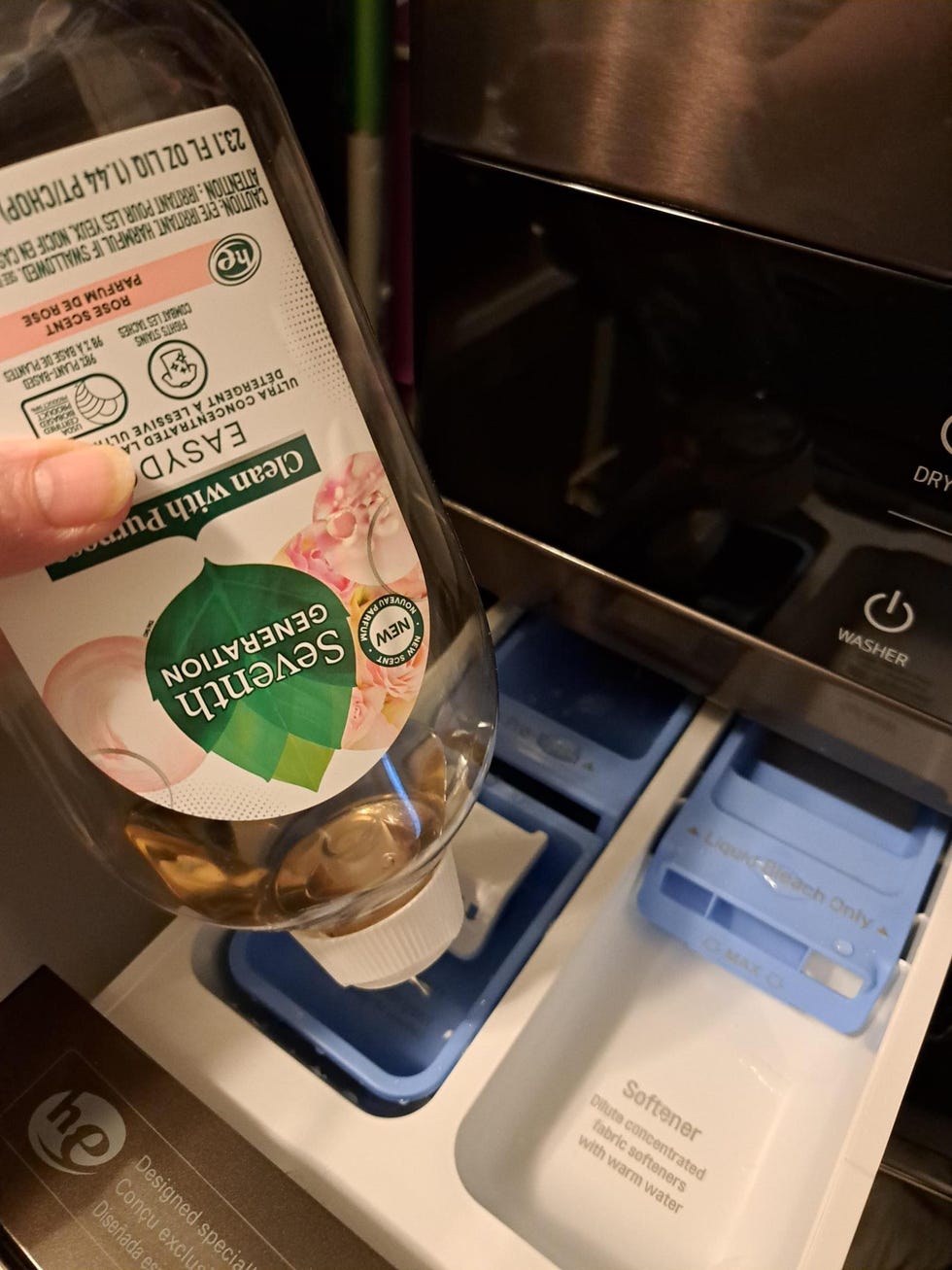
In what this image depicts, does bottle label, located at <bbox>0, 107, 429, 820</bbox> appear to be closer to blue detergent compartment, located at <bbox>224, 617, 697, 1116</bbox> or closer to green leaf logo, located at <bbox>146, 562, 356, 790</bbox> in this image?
green leaf logo, located at <bbox>146, 562, 356, 790</bbox>

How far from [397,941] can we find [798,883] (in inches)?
8.5

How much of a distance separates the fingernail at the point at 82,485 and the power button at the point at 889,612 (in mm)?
298

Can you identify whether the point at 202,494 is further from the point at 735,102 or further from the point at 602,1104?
the point at 602,1104

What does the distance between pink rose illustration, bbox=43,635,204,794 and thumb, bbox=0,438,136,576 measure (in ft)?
0.11

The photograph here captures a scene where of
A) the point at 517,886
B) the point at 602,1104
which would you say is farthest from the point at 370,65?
the point at 602,1104

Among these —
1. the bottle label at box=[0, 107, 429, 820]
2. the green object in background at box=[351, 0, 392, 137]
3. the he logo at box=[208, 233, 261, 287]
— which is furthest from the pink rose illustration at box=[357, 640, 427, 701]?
the green object in background at box=[351, 0, 392, 137]

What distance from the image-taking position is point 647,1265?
41cm

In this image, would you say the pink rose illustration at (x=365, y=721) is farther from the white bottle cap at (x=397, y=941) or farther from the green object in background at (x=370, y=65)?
the green object in background at (x=370, y=65)

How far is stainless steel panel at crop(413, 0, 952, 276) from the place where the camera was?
281mm

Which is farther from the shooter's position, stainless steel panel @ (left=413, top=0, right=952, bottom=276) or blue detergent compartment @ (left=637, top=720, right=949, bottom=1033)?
blue detergent compartment @ (left=637, top=720, right=949, bottom=1033)

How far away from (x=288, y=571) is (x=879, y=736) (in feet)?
0.94

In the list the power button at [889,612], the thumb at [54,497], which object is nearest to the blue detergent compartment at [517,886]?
the power button at [889,612]

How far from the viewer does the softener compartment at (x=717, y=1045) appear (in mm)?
414

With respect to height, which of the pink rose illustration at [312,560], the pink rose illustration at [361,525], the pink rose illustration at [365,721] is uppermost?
the pink rose illustration at [361,525]
